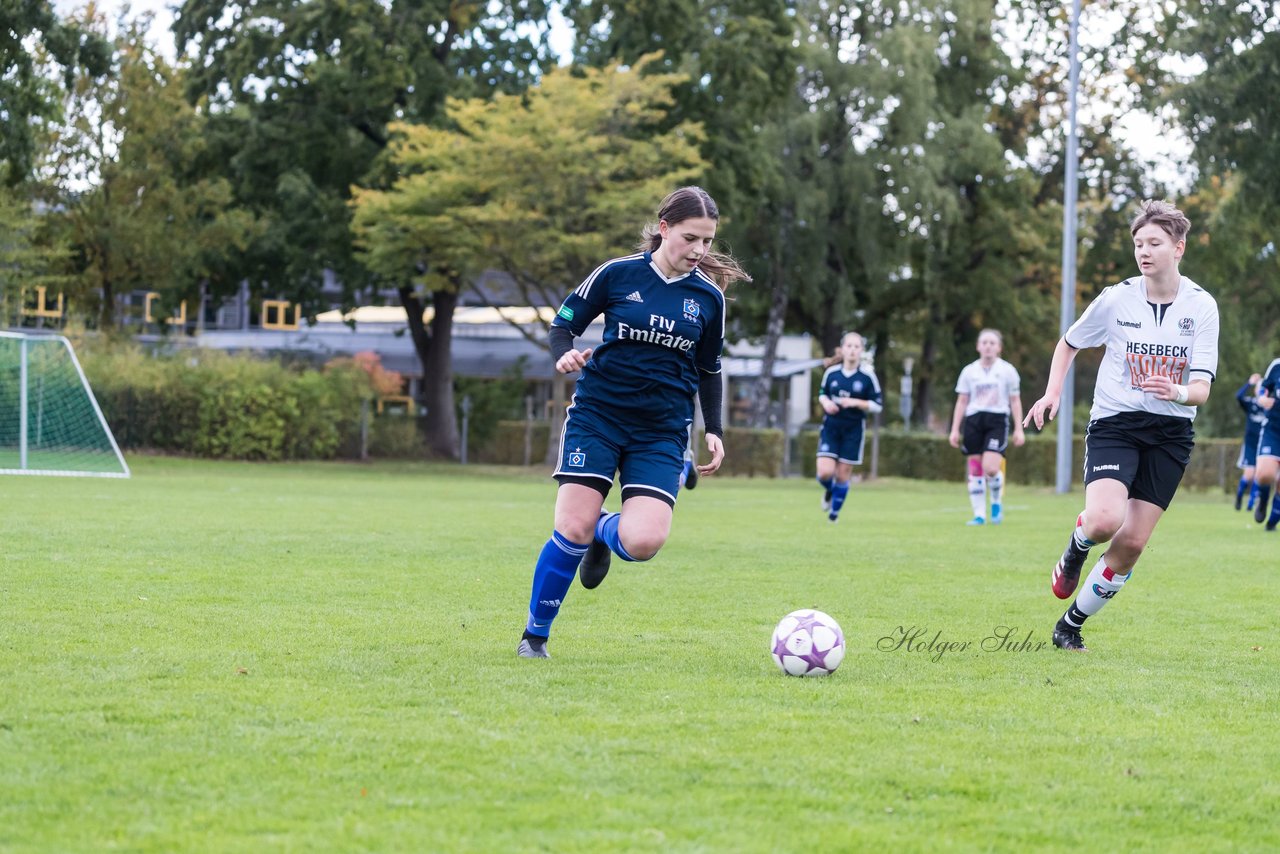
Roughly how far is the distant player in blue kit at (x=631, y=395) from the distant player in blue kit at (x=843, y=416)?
430 inches

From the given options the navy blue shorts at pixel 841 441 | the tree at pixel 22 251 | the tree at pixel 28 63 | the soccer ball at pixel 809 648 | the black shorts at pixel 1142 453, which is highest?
the tree at pixel 28 63

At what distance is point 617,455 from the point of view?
7000mm

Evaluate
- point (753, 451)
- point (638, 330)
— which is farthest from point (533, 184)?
point (638, 330)

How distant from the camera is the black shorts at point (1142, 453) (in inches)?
297

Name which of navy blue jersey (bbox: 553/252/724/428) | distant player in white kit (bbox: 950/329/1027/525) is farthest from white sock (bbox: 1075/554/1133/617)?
distant player in white kit (bbox: 950/329/1027/525)

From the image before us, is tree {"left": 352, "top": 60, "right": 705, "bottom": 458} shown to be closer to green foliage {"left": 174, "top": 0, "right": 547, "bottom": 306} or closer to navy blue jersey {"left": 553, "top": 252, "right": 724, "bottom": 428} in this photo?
green foliage {"left": 174, "top": 0, "right": 547, "bottom": 306}

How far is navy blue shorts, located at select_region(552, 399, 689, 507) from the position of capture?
6898mm

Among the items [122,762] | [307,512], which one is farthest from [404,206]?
[122,762]

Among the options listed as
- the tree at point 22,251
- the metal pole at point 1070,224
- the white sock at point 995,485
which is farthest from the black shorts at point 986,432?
the tree at point 22,251

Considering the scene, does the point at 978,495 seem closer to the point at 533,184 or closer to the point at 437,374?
the point at 533,184

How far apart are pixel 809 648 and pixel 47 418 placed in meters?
24.4

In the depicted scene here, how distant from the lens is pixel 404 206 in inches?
1319

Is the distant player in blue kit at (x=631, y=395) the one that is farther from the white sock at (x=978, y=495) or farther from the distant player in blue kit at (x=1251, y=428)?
the distant player in blue kit at (x=1251, y=428)

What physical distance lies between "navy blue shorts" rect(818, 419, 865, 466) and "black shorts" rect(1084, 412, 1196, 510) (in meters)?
10.3
